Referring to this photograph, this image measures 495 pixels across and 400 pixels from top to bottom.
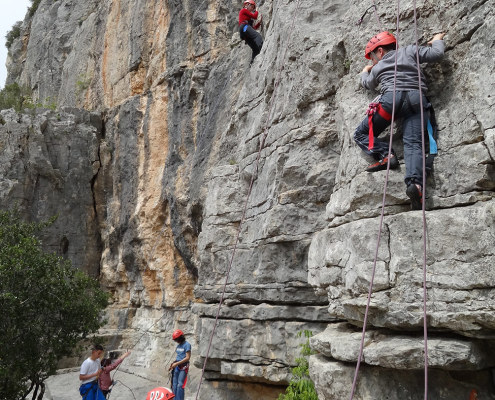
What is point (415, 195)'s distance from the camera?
183 inches

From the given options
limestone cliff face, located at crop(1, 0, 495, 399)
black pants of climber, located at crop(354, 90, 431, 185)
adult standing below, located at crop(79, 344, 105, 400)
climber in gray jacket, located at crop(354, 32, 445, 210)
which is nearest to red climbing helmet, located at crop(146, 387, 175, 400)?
limestone cliff face, located at crop(1, 0, 495, 399)

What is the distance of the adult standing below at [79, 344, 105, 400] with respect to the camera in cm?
824

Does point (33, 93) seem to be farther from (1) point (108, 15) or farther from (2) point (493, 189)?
(2) point (493, 189)

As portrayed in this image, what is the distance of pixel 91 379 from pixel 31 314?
2.06 m

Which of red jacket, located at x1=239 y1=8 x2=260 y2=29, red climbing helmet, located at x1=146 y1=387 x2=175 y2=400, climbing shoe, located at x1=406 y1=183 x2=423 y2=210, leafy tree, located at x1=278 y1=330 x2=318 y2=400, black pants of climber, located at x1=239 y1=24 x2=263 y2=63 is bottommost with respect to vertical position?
red climbing helmet, located at x1=146 y1=387 x2=175 y2=400

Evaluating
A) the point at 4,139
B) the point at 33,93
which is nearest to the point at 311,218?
the point at 4,139

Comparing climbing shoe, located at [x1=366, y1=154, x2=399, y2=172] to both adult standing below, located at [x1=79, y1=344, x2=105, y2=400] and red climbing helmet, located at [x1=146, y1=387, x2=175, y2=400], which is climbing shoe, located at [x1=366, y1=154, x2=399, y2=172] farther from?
adult standing below, located at [x1=79, y1=344, x2=105, y2=400]

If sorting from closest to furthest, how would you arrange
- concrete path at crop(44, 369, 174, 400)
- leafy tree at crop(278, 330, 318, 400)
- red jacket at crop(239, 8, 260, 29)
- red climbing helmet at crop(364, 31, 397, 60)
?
1. red climbing helmet at crop(364, 31, 397, 60)
2. leafy tree at crop(278, 330, 318, 400)
3. red jacket at crop(239, 8, 260, 29)
4. concrete path at crop(44, 369, 174, 400)

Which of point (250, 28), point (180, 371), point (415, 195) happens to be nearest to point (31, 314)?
point (180, 371)

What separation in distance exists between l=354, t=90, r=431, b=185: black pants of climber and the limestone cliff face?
19cm

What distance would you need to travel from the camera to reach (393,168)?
5.08m

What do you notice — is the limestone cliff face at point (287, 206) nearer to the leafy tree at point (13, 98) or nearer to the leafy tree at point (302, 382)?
the leafy tree at point (302, 382)

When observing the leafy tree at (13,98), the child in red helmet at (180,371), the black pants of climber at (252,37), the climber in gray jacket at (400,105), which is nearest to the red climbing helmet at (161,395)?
the child in red helmet at (180,371)

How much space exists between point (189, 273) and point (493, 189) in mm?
9847
